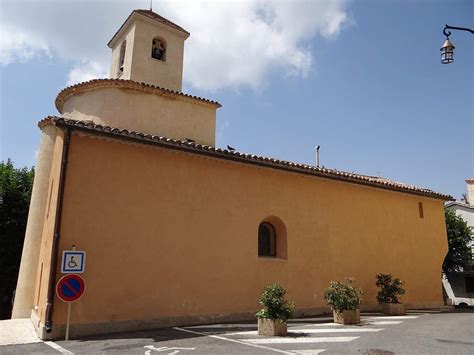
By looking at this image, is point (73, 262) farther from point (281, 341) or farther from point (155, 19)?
point (155, 19)

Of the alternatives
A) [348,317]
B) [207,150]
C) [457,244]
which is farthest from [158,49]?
[457,244]

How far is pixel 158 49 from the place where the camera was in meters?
18.1

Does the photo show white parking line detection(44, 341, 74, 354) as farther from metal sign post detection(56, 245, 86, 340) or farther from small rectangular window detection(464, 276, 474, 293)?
small rectangular window detection(464, 276, 474, 293)

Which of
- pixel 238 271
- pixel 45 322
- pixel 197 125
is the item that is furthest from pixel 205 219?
pixel 197 125

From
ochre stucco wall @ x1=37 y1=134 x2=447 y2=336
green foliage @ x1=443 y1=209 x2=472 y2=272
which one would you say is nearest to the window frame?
ochre stucco wall @ x1=37 y1=134 x2=447 y2=336

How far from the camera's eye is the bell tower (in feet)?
55.9

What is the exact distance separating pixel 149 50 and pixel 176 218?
30.7 ft

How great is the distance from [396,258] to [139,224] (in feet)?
36.8

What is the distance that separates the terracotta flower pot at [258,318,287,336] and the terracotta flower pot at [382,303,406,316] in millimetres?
6359

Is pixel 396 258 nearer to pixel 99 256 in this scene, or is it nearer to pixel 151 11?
pixel 99 256

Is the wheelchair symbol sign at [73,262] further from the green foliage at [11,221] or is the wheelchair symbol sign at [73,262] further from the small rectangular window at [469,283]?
the small rectangular window at [469,283]

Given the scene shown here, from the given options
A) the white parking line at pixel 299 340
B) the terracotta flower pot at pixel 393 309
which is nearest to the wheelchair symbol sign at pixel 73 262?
the white parking line at pixel 299 340

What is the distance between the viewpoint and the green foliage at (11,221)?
64.6 feet

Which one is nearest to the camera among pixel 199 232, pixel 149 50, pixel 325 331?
pixel 325 331
